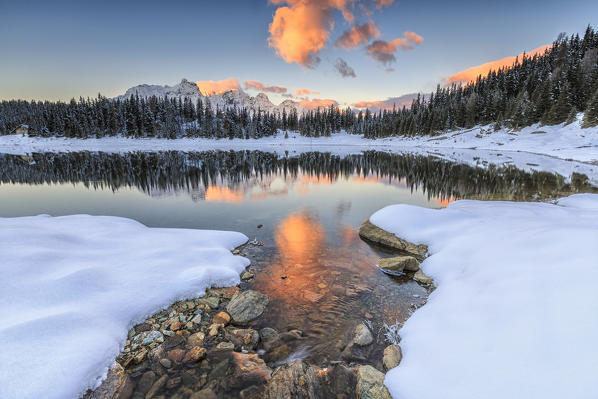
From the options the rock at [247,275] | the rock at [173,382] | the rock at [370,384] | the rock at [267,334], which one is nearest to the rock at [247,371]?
the rock at [267,334]

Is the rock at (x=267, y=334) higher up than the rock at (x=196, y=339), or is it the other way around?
the rock at (x=196, y=339)

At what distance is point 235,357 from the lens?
5.27 m

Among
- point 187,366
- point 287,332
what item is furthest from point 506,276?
point 187,366

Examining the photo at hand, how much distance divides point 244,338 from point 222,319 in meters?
0.92

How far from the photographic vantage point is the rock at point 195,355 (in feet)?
16.9

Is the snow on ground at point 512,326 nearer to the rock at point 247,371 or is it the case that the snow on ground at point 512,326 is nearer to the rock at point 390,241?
the rock at point 247,371

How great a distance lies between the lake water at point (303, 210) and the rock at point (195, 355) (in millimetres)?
1471

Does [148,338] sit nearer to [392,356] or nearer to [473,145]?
[392,356]

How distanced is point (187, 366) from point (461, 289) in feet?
21.1

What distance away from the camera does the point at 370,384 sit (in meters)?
4.43

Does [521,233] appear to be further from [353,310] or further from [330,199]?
[330,199]

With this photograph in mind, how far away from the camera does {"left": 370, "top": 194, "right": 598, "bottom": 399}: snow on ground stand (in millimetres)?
3317

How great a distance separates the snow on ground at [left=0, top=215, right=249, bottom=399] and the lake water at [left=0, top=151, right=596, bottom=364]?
8.14ft

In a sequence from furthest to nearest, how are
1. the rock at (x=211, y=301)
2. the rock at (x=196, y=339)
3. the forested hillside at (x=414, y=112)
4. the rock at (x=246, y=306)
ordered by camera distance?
the forested hillside at (x=414, y=112)
the rock at (x=211, y=301)
the rock at (x=246, y=306)
the rock at (x=196, y=339)
